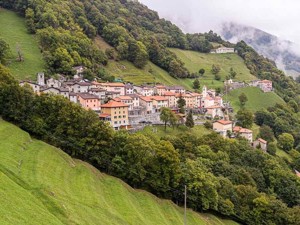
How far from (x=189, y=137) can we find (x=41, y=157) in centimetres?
4049

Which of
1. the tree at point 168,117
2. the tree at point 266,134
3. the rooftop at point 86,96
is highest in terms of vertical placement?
the rooftop at point 86,96

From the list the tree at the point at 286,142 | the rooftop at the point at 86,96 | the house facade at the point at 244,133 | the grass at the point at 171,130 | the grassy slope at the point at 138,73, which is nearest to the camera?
the grass at the point at 171,130

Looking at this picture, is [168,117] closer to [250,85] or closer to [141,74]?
[141,74]

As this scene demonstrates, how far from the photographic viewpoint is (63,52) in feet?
368

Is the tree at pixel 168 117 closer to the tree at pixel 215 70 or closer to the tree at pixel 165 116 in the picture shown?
the tree at pixel 165 116

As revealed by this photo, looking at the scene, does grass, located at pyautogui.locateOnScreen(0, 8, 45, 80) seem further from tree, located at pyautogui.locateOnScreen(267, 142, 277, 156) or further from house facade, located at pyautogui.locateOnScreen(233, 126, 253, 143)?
tree, located at pyautogui.locateOnScreen(267, 142, 277, 156)

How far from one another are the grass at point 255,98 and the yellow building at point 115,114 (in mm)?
69794

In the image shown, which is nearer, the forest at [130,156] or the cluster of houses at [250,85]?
the forest at [130,156]

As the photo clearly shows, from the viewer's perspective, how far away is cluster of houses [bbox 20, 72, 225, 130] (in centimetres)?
8475

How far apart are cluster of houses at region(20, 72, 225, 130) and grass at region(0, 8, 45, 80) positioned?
351 inches

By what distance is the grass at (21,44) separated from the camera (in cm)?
10231

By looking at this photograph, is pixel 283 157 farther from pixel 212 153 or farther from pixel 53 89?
pixel 53 89

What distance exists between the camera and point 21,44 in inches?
4685

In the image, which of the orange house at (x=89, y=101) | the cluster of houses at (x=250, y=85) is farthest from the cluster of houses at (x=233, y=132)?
the cluster of houses at (x=250, y=85)
